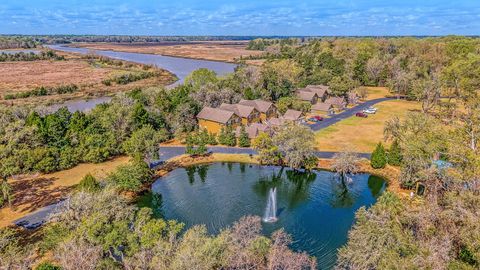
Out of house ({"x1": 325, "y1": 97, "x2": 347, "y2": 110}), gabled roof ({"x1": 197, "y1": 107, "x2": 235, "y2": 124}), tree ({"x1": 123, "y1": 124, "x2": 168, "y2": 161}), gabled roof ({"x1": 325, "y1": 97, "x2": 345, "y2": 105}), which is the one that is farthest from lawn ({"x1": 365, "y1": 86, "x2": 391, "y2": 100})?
tree ({"x1": 123, "y1": 124, "x2": 168, "y2": 161})

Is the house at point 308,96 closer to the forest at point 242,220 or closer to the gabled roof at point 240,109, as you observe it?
the forest at point 242,220

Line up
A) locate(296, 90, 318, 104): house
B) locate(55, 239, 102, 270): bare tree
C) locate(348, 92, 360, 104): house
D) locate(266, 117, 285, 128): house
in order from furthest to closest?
locate(348, 92, 360, 104): house, locate(296, 90, 318, 104): house, locate(266, 117, 285, 128): house, locate(55, 239, 102, 270): bare tree

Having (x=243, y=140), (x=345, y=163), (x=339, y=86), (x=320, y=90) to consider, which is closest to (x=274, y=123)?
(x=243, y=140)

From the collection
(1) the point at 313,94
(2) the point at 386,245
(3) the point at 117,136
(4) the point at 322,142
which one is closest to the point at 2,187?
(3) the point at 117,136

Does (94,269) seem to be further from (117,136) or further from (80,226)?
(117,136)

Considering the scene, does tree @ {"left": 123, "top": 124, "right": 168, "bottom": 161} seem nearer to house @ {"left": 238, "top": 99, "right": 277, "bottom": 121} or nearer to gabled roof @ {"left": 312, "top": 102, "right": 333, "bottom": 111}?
house @ {"left": 238, "top": 99, "right": 277, "bottom": 121}
